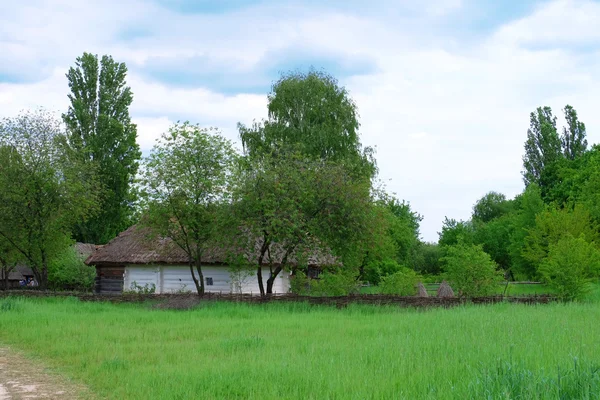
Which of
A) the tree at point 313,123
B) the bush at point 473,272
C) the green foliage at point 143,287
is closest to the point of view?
the bush at point 473,272

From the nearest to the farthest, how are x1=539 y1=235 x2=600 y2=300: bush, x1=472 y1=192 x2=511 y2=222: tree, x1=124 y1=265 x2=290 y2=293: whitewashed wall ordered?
x1=539 y1=235 x2=600 y2=300: bush, x1=124 y1=265 x2=290 y2=293: whitewashed wall, x1=472 y1=192 x2=511 y2=222: tree

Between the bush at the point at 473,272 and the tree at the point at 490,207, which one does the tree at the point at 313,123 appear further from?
the tree at the point at 490,207

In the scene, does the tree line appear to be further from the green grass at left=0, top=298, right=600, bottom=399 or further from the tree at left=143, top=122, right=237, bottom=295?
the green grass at left=0, top=298, right=600, bottom=399

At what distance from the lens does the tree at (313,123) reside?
129ft

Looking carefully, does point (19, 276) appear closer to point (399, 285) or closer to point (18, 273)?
point (18, 273)

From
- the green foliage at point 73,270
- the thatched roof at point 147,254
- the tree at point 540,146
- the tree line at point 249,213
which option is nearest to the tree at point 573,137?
the tree at point 540,146

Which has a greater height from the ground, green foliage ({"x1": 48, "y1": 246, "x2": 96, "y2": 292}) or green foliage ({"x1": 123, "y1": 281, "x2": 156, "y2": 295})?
green foliage ({"x1": 48, "y1": 246, "x2": 96, "y2": 292})

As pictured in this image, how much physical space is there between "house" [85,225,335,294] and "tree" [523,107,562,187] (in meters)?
36.0

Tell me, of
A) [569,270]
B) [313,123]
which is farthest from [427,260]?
[569,270]

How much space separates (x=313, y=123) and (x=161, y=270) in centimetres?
1409

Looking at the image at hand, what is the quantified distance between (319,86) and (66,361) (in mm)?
32493

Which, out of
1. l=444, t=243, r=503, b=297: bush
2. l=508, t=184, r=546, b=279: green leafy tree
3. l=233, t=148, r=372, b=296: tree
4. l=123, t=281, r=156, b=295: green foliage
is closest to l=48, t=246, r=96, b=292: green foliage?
l=123, t=281, r=156, b=295: green foliage

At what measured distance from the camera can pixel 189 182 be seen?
2512 centimetres

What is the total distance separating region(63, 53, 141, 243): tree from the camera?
46.8 meters
